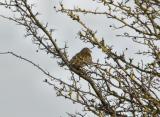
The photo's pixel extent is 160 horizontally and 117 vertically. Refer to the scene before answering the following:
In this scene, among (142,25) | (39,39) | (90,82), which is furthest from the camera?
(39,39)

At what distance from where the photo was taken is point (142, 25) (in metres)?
5.88

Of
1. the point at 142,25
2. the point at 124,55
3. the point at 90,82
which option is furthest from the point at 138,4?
the point at 90,82

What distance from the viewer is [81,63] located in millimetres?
5711

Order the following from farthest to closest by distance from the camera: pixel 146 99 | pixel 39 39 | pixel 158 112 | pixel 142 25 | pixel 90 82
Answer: pixel 39 39, pixel 142 25, pixel 90 82, pixel 146 99, pixel 158 112

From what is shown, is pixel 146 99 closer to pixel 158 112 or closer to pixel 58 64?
pixel 158 112

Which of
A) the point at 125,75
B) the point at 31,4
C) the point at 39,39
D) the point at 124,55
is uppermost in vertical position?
the point at 31,4

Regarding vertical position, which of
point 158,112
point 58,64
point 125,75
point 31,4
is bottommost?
point 158,112

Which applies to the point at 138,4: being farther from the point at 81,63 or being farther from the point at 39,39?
the point at 39,39

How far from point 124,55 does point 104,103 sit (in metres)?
0.81

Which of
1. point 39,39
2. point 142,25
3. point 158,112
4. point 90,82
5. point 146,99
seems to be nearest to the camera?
point 158,112

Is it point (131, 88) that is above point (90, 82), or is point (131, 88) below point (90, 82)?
below

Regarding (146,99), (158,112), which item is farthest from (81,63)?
(158,112)

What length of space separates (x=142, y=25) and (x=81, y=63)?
88cm

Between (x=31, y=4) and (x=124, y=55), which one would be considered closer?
(x=124, y=55)
